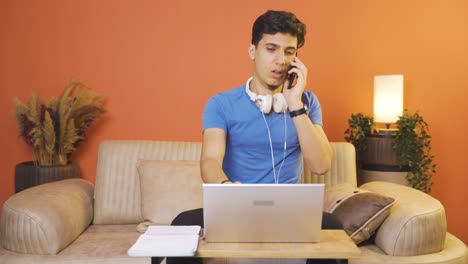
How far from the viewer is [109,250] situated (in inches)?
91.7

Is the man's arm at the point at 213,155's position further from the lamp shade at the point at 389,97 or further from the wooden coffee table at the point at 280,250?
the lamp shade at the point at 389,97

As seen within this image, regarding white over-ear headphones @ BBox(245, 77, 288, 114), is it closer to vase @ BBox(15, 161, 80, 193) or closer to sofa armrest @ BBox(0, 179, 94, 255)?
sofa armrest @ BBox(0, 179, 94, 255)

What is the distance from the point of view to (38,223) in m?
2.23

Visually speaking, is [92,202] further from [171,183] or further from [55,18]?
[55,18]

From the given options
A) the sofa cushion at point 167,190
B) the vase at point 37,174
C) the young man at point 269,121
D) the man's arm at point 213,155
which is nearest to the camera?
the man's arm at point 213,155

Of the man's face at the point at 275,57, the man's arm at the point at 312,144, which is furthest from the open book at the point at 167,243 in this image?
the man's face at the point at 275,57

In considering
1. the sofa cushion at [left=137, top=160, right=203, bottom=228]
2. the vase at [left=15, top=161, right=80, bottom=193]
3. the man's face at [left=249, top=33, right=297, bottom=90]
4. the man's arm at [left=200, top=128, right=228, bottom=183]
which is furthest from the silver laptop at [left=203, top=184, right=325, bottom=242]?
the vase at [left=15, top=161, right=80, bottom=193]

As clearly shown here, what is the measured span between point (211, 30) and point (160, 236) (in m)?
2.32

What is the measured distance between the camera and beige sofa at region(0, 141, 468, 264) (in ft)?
7.32

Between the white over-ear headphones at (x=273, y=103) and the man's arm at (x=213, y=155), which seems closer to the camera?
the man's arm at (x=213, y=155)

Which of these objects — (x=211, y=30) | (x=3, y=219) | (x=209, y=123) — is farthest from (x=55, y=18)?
(x=209, y=123)

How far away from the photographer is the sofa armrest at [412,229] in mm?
2230

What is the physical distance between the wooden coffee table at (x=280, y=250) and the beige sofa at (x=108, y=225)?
624mm

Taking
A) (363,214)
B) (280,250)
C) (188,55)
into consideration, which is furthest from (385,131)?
(280,250)
